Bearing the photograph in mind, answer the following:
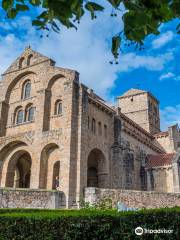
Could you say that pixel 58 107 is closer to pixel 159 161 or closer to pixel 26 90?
pixel 26 90

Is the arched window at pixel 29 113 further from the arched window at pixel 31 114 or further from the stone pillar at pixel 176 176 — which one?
the stone pillar at pixel 176 176

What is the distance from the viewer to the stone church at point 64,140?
82.3ft

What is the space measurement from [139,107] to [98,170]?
27581 millimetres

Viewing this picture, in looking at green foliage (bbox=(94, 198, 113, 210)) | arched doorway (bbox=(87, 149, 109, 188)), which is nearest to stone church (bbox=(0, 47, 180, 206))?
arched doorway (bbox=(87, 149, 109, 188))

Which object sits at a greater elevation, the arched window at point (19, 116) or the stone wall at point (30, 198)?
the arched window at point (19, 116)

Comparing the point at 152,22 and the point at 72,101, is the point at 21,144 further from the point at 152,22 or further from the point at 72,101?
the point at 152,22

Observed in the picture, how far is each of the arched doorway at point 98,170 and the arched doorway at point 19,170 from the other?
22.3ft

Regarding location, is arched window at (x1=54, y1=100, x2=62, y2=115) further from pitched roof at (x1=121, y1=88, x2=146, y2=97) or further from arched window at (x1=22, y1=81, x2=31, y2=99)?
pitched roof at (x1=121, y1=88, x2=146, y2=97)

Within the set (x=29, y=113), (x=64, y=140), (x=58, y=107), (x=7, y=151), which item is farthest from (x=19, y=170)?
(x=64, y=140)

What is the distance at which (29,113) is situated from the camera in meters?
29.8

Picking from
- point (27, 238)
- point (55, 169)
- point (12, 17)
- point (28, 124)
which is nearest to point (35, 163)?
point (55, 169)

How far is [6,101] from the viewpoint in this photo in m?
31.8

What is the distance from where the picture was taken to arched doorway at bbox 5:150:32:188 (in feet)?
92.8

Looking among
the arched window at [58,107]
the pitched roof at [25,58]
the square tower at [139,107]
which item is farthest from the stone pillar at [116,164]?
the square tower at [139,107]
